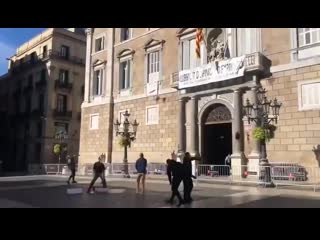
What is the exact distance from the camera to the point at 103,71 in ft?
108

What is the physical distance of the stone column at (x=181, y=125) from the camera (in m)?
25.0

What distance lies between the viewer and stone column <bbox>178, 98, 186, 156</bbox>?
2497 cm

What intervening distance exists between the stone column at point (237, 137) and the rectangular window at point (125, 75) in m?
11.0

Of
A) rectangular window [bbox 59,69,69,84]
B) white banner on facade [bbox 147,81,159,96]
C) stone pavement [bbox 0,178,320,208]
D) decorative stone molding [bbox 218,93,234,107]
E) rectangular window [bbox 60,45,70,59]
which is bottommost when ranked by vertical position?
stone pavement [bbox 0,178,320,208]

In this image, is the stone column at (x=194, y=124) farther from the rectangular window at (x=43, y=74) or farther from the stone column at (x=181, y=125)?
the rectangular window at (x=43, y=74)

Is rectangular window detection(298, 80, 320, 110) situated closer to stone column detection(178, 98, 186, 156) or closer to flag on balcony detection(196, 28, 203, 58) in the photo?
flag on balcony detection(196, 28, 203, 58)

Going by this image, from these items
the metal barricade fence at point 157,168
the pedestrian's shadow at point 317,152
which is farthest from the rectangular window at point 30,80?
the pedestrian's shadow at point 317,152

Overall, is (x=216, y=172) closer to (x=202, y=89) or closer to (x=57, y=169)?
(x=202, y=89)

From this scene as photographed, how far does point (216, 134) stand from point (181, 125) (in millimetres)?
2479

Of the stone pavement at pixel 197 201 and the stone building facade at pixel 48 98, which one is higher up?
the stone building facade at pixel 48 98

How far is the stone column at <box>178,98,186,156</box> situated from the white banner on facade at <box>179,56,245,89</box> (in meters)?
1.30

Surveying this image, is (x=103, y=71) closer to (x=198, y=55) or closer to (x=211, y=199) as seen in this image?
(x=198, y=55)

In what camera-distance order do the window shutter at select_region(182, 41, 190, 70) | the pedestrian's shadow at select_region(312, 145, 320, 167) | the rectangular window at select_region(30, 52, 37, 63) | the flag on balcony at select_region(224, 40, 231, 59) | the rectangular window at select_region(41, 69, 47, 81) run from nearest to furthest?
the pedestrian's shadow at select_region(312, 145, 320, 167) < the flag on balcony at select_region(224, 40, 231, 59) < the window shutter at select_region(182, 41, 190, 70) < the rectangular window at select_region(41, 69, 47, 81) < the rectangular window at select_region(30, 52, 37, 63)

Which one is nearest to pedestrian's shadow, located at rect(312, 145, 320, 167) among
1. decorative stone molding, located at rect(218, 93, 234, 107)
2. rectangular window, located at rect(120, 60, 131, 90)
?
decorative stone molding, located at rect(218, 93, 234, 107)
